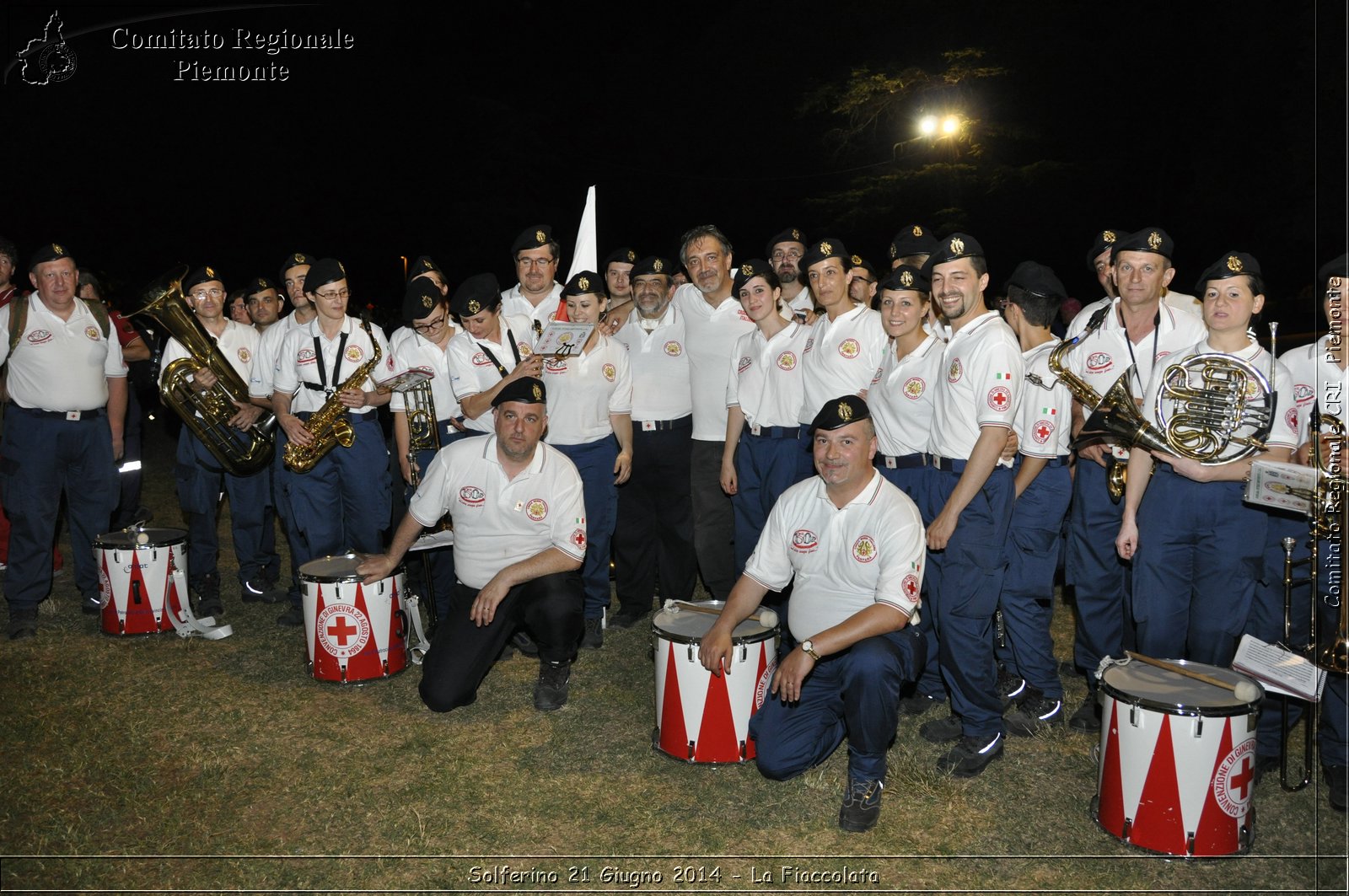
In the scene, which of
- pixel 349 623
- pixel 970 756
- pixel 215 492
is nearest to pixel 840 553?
pixel 970 756

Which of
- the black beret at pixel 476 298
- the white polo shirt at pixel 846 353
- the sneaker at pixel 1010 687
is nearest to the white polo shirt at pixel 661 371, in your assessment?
the black beret at pixel 476 298

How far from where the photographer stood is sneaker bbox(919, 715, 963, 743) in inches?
205

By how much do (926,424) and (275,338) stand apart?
4434 mm

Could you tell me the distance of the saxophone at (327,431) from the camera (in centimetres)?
667

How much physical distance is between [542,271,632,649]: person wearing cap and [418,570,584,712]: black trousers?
2.50ft

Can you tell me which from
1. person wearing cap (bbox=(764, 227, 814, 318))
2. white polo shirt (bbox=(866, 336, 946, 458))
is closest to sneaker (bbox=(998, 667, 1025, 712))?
white polo shirt (bbox=(866, 336, 946, 458))

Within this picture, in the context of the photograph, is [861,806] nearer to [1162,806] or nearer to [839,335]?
[1162,806]

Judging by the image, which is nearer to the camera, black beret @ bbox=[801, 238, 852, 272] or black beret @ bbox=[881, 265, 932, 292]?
black beret @ bbox=[881, 265, 932, 292]

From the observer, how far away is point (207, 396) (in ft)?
23.7

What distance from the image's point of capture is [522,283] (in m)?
7.20

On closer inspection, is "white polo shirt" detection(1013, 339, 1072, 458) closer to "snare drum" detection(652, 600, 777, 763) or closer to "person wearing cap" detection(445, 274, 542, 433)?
"snare drum" detection(652, 600, 777, 763)

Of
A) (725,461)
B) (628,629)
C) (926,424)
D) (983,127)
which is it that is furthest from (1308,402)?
(983,127)

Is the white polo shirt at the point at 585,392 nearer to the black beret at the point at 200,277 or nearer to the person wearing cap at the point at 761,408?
the person wearing cap at the point at 761,408

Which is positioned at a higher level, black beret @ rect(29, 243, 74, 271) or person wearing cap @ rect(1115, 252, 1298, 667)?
black beret @ rect(29, 243, 74, 271)
